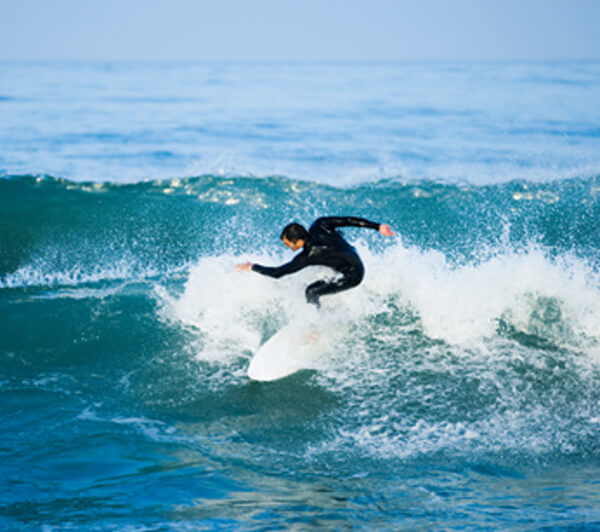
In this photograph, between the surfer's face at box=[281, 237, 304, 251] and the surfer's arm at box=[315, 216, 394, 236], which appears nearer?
the surfer's face at box=[281, 237, 304, 251]

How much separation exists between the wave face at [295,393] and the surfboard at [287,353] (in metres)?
0.14

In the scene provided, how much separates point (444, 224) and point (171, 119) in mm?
17071

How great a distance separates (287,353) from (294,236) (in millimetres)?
1351

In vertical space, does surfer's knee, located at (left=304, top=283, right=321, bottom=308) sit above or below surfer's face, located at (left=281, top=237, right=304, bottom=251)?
below

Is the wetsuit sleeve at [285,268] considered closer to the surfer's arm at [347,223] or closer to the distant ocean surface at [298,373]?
the surfer's arm at [347,223]

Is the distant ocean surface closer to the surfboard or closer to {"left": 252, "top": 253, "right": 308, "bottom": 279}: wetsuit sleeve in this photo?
the surfboard

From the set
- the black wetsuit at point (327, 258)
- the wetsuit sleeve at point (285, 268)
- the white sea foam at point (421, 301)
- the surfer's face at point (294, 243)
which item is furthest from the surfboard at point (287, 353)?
the surfer's face at point (294, 243)

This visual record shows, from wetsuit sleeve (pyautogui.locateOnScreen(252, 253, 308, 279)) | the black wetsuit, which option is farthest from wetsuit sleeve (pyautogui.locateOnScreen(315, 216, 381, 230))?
wetsuit sleeve (pyautogui.locateOnScreen(252, 253, 308, 279))

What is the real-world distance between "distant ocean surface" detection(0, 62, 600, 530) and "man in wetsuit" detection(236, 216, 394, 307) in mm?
465

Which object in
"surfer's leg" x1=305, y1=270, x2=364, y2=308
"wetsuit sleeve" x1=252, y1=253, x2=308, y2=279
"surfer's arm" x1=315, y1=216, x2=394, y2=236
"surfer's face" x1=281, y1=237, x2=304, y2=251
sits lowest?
"surfer's leg" x1=305, y1=270, x2=364, y2=308

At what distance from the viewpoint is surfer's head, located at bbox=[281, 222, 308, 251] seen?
6.90m

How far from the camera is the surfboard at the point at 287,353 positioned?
23.9ft

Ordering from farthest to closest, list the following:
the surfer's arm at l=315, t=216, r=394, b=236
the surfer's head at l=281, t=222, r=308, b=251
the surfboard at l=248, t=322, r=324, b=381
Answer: the surfboard at l=248, t=322, r=324, b=381 < the surfer's arm at l=315, t=216, r=394, b=236 < the surfer's head at l=281, t=222, r=308, b=251

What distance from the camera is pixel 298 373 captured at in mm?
7383
